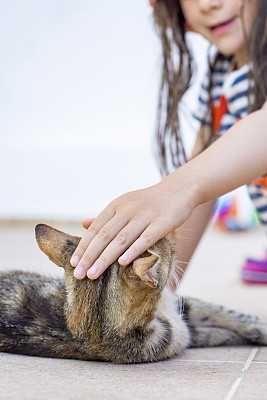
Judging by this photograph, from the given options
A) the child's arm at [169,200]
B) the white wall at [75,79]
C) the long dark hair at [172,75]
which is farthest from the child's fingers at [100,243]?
the white wall at [75,79]

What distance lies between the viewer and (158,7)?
1.97 meters

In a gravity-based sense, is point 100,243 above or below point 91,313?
above

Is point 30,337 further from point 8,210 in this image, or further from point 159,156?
point 8,210

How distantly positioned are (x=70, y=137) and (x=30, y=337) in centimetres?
328

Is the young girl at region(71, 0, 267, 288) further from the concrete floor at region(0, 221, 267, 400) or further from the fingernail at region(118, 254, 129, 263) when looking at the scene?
the concrete floor at region(0, 221, 267, 400)

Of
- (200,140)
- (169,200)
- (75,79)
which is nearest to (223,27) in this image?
(200,140)

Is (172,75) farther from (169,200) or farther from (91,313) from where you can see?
(91,313)

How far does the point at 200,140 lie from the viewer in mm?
2082

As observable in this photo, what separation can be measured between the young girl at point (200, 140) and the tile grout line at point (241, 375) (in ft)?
0.97

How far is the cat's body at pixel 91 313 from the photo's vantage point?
112cm

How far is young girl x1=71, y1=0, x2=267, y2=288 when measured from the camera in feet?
3.51

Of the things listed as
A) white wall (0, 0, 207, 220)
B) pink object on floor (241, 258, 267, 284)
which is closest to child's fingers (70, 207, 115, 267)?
pink object on floor (241, 258, 267, 284)

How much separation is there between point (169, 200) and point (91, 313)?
0.93ft

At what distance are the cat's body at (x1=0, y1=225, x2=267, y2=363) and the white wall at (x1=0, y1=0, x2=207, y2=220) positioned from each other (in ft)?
9.66
